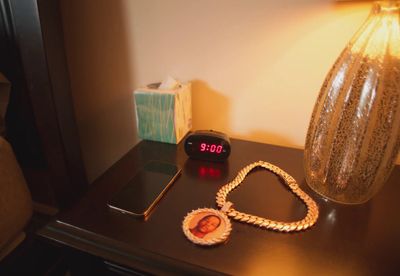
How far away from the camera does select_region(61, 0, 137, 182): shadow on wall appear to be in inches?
31.2

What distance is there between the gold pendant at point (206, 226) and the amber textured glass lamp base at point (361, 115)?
8.1 inches

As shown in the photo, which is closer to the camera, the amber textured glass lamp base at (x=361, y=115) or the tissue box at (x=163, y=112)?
the amber textured glass lamp base at (x=361, y=115)

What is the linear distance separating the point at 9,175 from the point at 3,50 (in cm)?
34

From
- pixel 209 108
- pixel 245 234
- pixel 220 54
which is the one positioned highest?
pixel 220 54

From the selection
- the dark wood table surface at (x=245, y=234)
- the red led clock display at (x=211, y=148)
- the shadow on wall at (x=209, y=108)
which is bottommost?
the dark wood table surface at (x=245, y=234)

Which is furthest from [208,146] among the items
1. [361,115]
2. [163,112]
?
[361,115]

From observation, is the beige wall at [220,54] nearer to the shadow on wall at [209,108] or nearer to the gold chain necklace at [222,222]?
the shadow on wall at [209,108]

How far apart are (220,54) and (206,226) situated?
0.44m

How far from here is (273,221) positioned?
18.8 inches

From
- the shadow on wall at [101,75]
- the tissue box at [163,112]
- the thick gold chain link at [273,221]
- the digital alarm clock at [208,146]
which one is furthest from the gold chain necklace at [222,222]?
the shadow on wall at [101,75]

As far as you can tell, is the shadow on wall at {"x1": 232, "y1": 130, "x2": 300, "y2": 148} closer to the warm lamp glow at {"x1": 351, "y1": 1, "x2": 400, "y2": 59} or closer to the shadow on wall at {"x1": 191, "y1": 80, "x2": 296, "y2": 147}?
the shadow on wall at {"x1": 191, "y1": 80, "x2": 296, "y2": 147}

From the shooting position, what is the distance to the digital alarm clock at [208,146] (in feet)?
2.08

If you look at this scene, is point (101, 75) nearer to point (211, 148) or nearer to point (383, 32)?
point (211, 148)

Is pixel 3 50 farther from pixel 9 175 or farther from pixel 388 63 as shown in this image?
pixel 388 63
